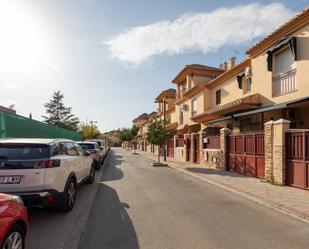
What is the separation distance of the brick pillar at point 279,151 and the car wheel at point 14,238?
9.33 m

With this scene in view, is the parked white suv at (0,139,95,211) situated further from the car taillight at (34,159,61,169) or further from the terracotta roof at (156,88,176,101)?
the terracotta roof at (156,88,176,101)

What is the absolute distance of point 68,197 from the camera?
6637 millimetres

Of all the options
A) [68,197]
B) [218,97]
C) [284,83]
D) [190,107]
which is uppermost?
[218,97]

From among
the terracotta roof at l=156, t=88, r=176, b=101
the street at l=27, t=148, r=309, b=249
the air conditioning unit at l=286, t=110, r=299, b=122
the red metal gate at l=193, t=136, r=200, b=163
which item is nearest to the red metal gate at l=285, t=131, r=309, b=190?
the street at l=27, t=148, r=309, b=249

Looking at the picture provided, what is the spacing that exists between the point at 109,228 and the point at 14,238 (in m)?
2.20

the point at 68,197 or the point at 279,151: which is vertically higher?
the point at 279,151

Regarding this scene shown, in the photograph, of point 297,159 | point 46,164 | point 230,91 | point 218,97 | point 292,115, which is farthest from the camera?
point 218,97

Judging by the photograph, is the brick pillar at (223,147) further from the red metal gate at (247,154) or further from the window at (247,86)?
the window at (247,86)

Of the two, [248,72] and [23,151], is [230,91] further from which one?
[23,151]

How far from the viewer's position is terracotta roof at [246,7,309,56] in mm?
11906

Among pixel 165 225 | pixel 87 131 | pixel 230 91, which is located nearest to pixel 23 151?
pixel 165 225

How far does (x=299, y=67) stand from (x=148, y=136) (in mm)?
11887

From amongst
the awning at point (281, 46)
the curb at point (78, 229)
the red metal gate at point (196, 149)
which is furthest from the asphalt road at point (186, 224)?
the red metal gate at point (196, 149)

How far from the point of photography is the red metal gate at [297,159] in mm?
9438
